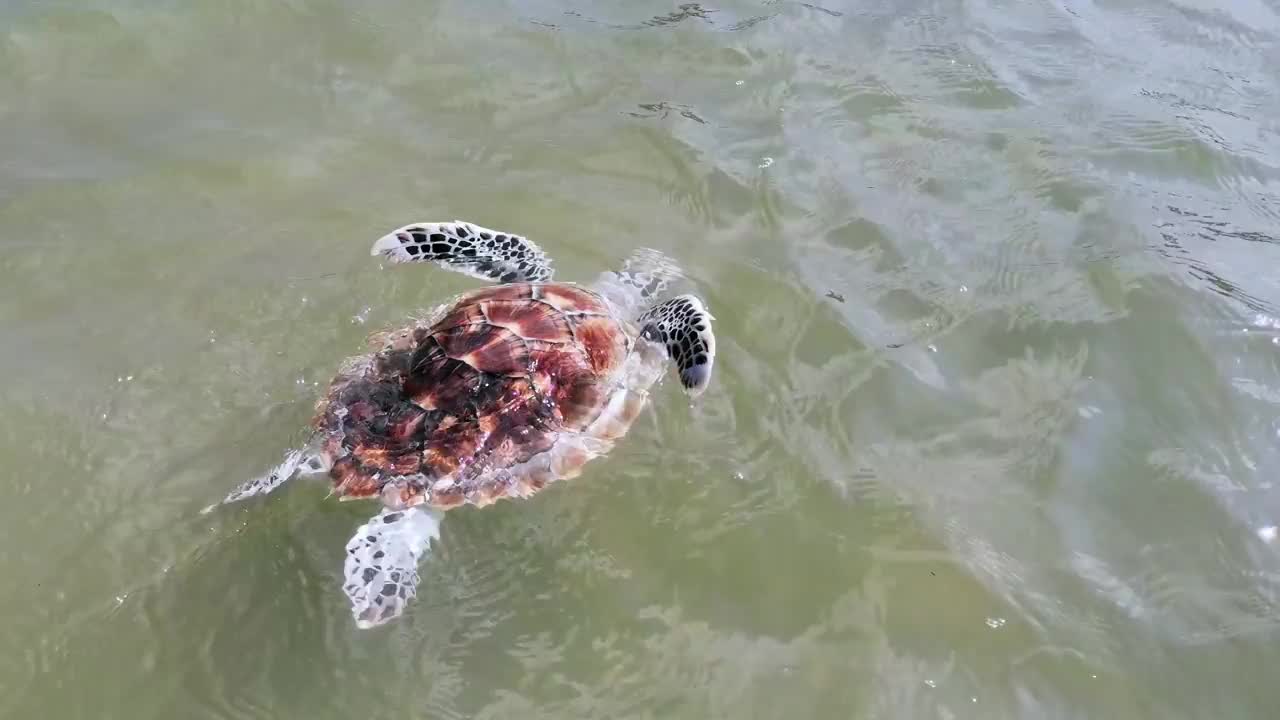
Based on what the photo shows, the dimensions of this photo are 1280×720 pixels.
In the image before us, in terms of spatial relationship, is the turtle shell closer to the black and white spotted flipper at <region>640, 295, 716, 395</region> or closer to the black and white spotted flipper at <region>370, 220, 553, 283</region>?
the black and white spotted flipper at <region>640, 295, 716, 395</region>

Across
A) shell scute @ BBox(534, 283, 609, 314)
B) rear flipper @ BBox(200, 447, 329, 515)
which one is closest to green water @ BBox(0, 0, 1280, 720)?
rear flipper @ BBox(200, 447, 329, 515)

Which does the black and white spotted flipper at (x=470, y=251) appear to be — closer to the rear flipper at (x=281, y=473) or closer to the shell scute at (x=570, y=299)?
the shell scute at (x=570, y=299)

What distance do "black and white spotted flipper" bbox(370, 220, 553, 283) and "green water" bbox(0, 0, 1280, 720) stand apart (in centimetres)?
18

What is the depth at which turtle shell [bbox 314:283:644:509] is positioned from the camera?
3855mm

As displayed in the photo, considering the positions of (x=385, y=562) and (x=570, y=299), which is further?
(x=570, y=299)

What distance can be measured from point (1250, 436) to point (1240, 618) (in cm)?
123

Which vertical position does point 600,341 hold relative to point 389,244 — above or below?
below

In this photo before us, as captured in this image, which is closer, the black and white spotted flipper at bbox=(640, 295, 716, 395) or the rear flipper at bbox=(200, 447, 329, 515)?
the rear flipper at bbox=(200, 447, 329, 515)

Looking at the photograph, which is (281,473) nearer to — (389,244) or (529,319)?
(529,319)

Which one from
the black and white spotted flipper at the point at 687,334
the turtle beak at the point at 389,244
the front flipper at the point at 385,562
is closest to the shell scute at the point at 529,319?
the black and white spotted flipper at the point at 687,334

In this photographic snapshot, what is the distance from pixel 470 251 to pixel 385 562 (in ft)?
6.99

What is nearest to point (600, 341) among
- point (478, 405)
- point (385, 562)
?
point (478, 405)

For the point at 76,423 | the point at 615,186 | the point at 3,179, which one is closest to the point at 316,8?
the point at 3,179

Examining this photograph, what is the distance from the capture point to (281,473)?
384cm
